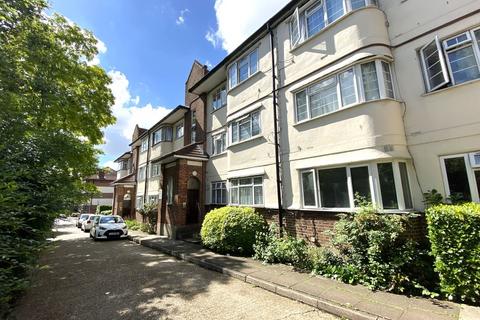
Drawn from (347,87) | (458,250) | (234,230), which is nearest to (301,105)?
(347,87)

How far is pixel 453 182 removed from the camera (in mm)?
6426

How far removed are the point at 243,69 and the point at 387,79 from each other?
766 cm

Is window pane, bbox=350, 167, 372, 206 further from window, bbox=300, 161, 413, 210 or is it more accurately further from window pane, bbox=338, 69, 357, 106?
window pane, bbox=338, 69, 357, 106

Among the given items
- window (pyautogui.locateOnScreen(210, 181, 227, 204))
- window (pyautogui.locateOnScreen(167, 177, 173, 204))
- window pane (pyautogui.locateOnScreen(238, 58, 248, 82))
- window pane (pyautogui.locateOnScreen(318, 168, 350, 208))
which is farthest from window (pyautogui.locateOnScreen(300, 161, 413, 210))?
window (pyautogui.locateOnScreen(167, 177, 173, 204))

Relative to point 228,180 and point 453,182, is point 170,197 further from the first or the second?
point 453,182

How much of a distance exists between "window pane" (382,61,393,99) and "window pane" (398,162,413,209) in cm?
224

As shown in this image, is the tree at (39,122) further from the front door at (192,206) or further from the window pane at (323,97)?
the window pane at (323,97)

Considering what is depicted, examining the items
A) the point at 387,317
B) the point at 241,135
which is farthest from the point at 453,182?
the point at 241,135

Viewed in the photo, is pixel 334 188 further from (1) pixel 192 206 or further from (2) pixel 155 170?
(2) pixel 155 170

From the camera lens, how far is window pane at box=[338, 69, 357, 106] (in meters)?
8.10

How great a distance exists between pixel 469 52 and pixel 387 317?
7.03 meters

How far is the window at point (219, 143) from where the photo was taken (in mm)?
15187

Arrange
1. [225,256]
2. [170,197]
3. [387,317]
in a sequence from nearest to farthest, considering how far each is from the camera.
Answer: [387,317], [225,256], [170,197]

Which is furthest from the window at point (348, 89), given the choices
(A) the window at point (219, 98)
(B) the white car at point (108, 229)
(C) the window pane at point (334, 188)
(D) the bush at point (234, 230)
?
(B) the white car at point (108, 229)
